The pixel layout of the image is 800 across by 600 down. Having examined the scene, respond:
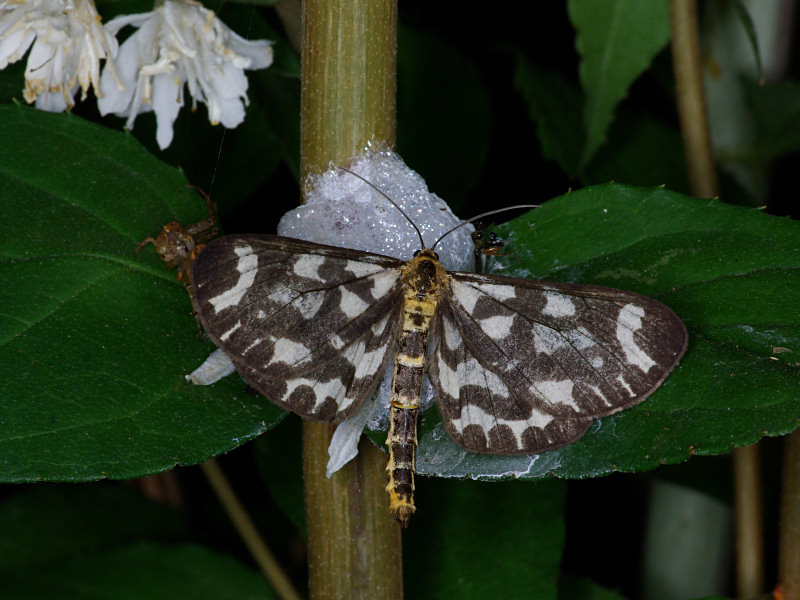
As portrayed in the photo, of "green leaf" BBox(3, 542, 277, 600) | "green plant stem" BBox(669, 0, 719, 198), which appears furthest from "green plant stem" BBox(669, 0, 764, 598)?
"green leaf" BBox(3, 542, 277, 600)

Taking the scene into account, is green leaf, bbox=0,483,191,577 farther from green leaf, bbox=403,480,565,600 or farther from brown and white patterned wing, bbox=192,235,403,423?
brown and white patterned wing, bbox=192,235,403,423

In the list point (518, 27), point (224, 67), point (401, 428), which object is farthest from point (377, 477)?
point (518, 27)

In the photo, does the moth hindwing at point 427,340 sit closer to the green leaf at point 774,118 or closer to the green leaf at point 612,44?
the green leaf at point 612,44

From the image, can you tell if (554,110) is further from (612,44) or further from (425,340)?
(425,340)

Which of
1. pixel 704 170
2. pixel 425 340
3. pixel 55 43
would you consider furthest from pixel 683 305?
pixel 55 43

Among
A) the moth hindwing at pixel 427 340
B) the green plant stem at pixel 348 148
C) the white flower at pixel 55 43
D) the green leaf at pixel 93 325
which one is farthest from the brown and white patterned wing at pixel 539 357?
the white flower at pixel 55 43

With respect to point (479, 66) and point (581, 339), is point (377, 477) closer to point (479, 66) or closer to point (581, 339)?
point (581, 339)

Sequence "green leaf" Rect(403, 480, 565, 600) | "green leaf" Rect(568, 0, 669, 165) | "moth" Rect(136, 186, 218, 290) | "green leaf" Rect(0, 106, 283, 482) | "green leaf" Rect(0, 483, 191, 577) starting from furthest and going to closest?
"green leaf" Rect(0, 483, 191, 577) < "green leaf" Rect(568, 0, 669, 165) < "green leaf" Rect(403, 480, 565, 600) < "moth" Rect(136, 186, 218, 290) < "green leaf" Rect(0, 106, 283, 482)
